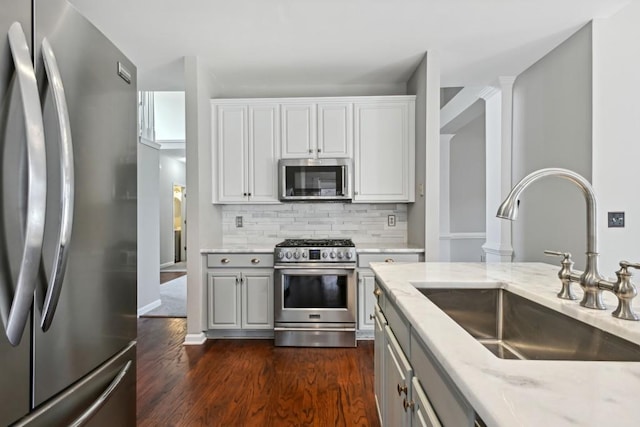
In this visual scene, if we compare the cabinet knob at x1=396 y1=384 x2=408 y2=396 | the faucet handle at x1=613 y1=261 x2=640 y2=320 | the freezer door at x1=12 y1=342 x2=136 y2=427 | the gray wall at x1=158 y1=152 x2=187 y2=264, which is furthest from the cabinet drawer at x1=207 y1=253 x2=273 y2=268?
the gray wall at x1=158 y1=152 x2=187 y2=264

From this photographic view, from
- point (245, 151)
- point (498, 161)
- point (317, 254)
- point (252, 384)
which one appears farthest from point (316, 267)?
point (498, 161)

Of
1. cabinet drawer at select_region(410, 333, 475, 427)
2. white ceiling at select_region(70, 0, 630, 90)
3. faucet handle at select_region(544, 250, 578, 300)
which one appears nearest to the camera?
cabinet drawer at select_region(410, 333, 475, 427)

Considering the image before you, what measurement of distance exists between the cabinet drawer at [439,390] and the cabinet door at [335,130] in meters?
2.52

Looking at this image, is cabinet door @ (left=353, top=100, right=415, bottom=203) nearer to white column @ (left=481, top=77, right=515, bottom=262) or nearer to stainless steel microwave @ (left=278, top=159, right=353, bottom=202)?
stainless steel microwave @ (left=278, top=159, right=353, bottom=202)

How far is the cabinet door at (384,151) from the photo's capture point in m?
3.27

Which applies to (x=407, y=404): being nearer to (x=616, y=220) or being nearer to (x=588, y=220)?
(x=588, y=220)

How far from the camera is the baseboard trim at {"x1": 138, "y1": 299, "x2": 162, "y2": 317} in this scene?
3852 millimetres

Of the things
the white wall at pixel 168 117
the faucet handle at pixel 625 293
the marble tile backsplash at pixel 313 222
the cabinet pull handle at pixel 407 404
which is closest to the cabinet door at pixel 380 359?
the cabinet pull handle at pixel 407 404

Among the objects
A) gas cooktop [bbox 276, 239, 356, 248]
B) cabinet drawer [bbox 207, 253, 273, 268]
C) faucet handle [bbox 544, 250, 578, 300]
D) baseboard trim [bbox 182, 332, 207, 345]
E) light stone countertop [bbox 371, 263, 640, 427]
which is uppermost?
faucet handle [bbox 544, 250, 578, 300]

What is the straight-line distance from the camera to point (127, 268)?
1.22 metres

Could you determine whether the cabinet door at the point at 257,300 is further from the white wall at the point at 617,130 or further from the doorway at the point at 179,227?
the doorway at the point at 179,227

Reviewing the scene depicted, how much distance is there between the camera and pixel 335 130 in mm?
3303

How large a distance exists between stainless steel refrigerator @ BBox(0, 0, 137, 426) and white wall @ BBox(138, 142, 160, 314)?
116 inches

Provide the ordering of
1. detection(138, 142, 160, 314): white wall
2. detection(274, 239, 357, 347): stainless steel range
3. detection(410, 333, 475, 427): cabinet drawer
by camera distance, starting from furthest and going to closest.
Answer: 1. detection(138, 142, 160, 314): white wall
2. detection(274, 239, 357, 347): stainless steel range
3. detection(410, 333, 475, 427): cabinet drawer
